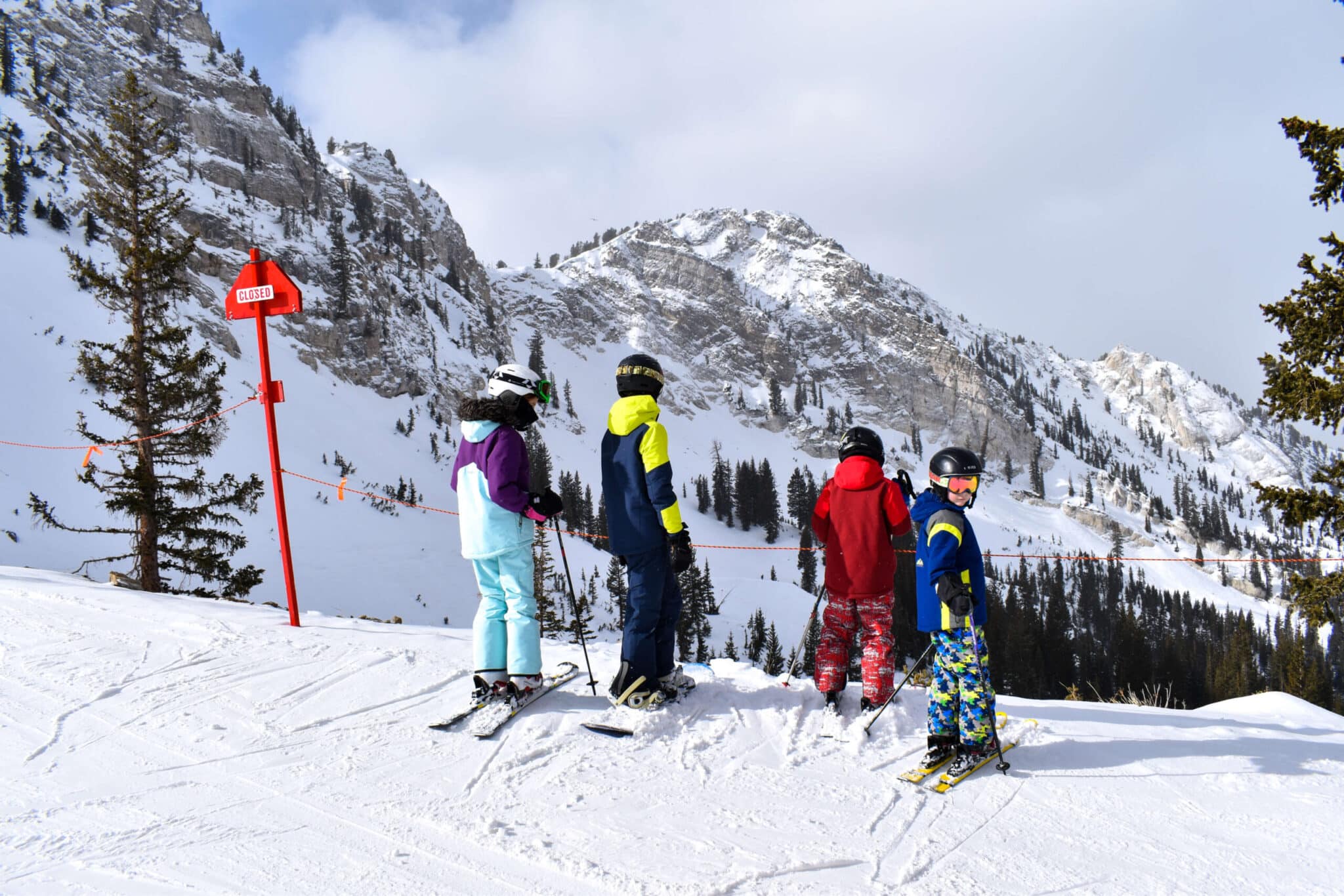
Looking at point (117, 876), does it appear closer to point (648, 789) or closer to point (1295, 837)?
point (648, 789)

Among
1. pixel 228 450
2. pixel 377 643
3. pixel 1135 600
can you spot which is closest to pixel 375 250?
pixel 228 450

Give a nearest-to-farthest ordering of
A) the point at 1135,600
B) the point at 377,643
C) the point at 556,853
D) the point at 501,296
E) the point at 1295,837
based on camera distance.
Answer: the point at 556,853, the point at 1295,837, the point at 377,643, the point at 1135,600, the point at 501,296

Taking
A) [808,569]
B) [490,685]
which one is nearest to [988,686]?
[490,685]

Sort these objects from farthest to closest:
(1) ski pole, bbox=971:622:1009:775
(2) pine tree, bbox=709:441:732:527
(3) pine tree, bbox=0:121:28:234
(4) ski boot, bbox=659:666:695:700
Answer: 1. (2) pine tree, bbox=709:441:732:527
2. (3) pine tree, bbox=0:121:28:234
3. (4) ski boot, bbox=659:666:695:700
4. (1) ski pole, bbox=971:622:1009:775

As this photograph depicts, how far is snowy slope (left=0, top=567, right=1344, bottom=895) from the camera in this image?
2785mm

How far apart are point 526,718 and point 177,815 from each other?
1793mm

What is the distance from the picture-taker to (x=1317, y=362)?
6.57m

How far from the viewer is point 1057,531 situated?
5325 inches

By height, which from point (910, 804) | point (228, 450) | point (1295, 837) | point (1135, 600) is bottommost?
point (1135, 600)

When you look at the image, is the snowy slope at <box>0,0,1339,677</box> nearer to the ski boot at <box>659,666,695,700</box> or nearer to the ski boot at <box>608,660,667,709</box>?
the ski boot at <box>659,666,695,700</box>

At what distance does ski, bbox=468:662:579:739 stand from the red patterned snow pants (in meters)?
1.90

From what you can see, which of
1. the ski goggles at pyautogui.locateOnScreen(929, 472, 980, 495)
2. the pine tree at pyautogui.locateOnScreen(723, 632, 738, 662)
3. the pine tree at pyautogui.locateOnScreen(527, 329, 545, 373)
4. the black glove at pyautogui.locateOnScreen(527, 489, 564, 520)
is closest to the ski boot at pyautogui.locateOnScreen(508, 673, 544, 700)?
the black glove at pyautogui.locateOnScreen(527, 489, 564, 520)

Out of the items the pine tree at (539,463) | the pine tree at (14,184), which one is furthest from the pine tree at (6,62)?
the pine tree at (539,463)

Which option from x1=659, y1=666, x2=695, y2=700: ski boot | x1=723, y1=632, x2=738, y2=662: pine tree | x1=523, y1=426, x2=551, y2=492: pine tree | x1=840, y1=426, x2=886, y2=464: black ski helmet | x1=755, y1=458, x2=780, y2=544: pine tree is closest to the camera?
x1=659, y1=666, x2=695, y2=700: ski boot
